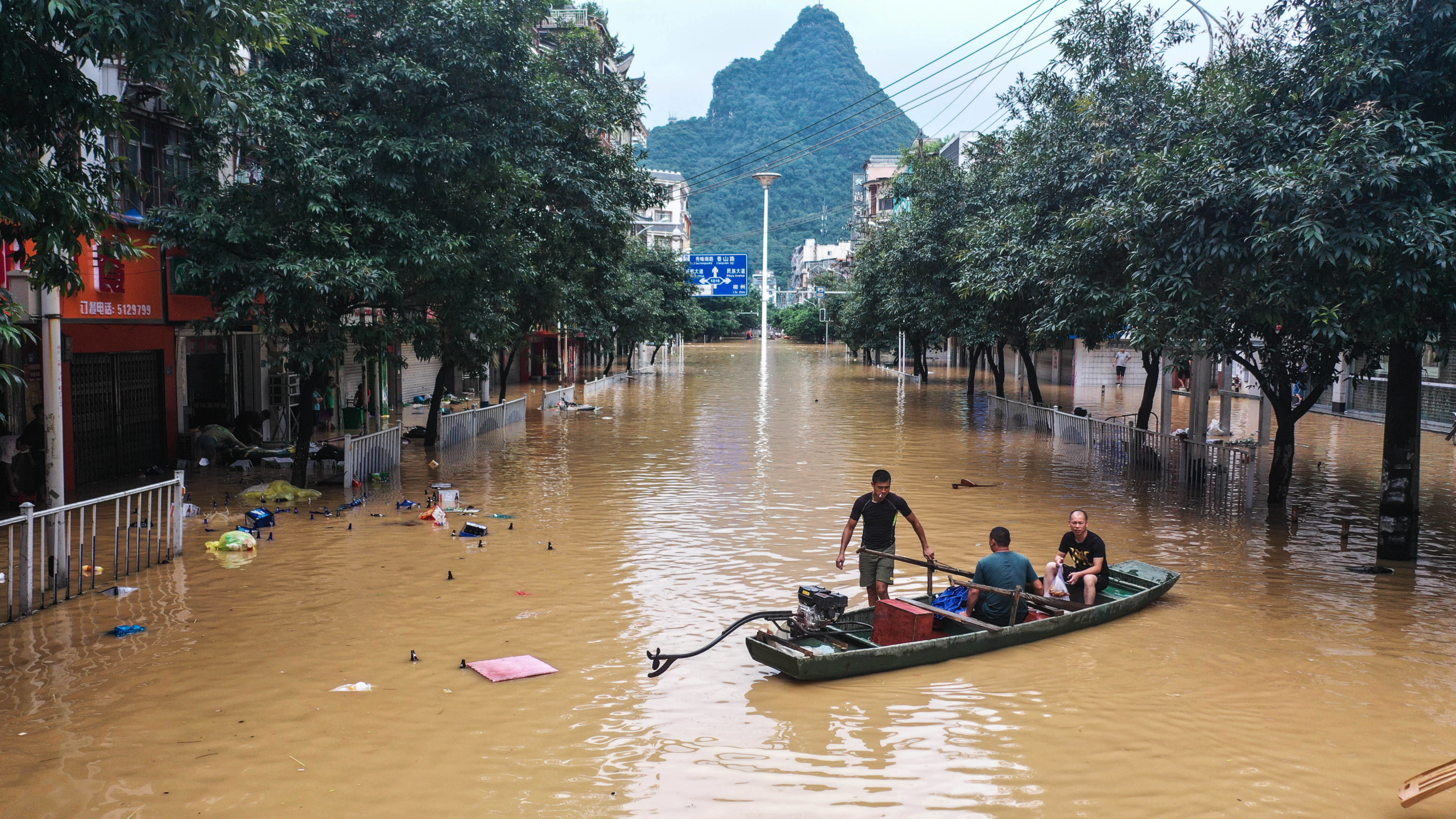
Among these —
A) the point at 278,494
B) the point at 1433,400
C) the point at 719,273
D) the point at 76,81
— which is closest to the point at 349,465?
the point at 278,494

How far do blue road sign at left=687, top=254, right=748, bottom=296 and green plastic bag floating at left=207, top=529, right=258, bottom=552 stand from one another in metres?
51.9

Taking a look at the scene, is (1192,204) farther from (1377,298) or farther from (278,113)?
(278,113)

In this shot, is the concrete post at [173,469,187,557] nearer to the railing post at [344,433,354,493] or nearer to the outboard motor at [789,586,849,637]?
the railing post at [344,433,354,493]

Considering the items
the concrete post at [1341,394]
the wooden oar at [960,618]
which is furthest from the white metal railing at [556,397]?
the wooden oar at [960,618]

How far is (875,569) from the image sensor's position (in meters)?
10.5

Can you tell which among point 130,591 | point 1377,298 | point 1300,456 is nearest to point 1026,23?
point 1300,456

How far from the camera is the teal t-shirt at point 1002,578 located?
386 inches

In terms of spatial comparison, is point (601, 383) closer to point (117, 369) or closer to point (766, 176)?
point (117, 369)

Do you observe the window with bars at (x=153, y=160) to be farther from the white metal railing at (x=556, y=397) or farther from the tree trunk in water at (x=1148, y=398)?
the tree trunk in water at (x=1148, y=398)

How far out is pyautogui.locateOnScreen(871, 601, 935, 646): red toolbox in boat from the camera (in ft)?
30.1

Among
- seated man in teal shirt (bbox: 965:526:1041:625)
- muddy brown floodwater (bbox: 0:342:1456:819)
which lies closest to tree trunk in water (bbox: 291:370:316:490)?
muddy brown floodwater (bbox: 0:342:1456:819)

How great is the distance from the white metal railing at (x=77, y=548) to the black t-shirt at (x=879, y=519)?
775 centimetres

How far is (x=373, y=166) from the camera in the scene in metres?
16.3

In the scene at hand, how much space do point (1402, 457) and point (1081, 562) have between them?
17.0 feet
